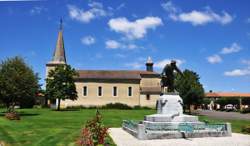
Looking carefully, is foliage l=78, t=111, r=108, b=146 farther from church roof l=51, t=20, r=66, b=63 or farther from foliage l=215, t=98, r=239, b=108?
foliage l=215, t=98, r=239, b=108

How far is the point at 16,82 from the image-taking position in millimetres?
34719

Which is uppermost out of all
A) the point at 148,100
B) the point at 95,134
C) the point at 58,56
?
the point at 58,56

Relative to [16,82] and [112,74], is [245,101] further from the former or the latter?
[16,82]

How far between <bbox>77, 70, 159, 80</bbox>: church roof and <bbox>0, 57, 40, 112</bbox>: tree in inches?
1204

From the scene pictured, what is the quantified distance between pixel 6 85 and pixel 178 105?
22.0m

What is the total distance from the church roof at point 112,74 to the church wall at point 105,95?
128 cm

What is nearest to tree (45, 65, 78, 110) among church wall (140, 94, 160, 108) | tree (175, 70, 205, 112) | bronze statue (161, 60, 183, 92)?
tree (175, 70, 205, 112)

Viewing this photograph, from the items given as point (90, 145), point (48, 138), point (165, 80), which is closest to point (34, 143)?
point (48, 138)

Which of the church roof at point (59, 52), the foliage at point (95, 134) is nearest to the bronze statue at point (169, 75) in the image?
the foliage at point (95, 134)

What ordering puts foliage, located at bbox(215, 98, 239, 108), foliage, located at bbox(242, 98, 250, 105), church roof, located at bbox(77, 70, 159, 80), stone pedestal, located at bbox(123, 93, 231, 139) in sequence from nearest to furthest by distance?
stone pedestal, located at bbox(123, 93, 231, 139)
church roof, located at bbox(77, 70, 159, 80)
foliage, located at bbox(242, 98, 250, 105)
foliage, located at bbox(215, 98, 239, 108)

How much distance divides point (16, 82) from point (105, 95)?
3382cm

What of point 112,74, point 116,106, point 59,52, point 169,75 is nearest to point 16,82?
point 169,75

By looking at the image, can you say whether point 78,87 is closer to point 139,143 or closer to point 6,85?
point 6,85

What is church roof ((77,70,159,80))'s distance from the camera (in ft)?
223
